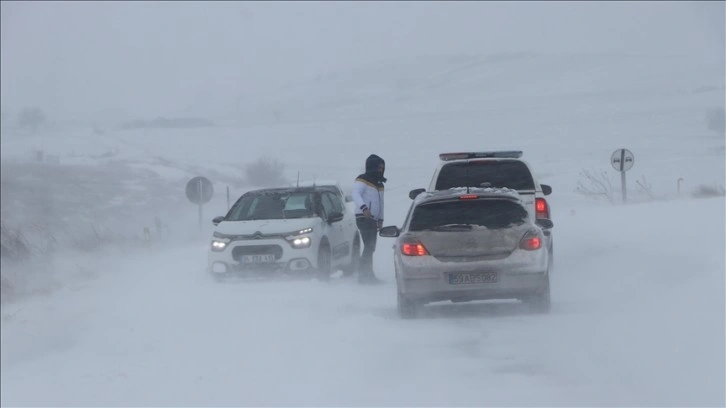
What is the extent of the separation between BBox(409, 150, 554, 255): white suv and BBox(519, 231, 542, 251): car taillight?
0.26 metres

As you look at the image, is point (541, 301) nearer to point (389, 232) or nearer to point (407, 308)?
point (407, 308)

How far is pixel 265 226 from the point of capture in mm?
15531

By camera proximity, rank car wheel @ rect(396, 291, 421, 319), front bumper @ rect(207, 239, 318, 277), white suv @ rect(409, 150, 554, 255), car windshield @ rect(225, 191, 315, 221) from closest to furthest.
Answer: white suv @ rect(409, 150, 554, 255) → car wheel @ rect(396, 291, 421, 319) → front bumper @ rect(207, 239, 318, 277) → car windshield @ rect(225, 191, 315, 221)

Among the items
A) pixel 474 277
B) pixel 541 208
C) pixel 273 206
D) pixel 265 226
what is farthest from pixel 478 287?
pixel 273 206

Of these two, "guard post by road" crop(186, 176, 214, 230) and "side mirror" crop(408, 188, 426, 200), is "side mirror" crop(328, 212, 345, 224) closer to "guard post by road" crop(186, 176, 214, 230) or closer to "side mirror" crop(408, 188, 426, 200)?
"side mirror" crop(408, 188, 426, 200)

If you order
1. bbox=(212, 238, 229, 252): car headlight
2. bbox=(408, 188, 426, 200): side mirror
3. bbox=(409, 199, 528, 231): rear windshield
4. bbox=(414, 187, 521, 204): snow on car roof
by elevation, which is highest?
bbox=(408, 188, 426, 200): side mirror

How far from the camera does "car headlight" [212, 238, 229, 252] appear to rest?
15.3 metres

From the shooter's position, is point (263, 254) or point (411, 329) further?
point (263, 254)

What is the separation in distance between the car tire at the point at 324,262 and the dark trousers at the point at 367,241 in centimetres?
72

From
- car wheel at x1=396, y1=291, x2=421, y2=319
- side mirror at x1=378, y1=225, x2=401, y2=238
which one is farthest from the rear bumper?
side mirror at x1=378, y1=225, x2=401, y2=238

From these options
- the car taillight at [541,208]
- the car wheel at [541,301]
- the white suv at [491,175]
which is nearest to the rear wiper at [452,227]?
the white suv at [491,175]

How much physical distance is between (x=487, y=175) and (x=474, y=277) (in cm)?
107

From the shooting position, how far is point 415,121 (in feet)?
125

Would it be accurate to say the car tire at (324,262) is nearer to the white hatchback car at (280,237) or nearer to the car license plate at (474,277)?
the white hatchback car at (280,237)
